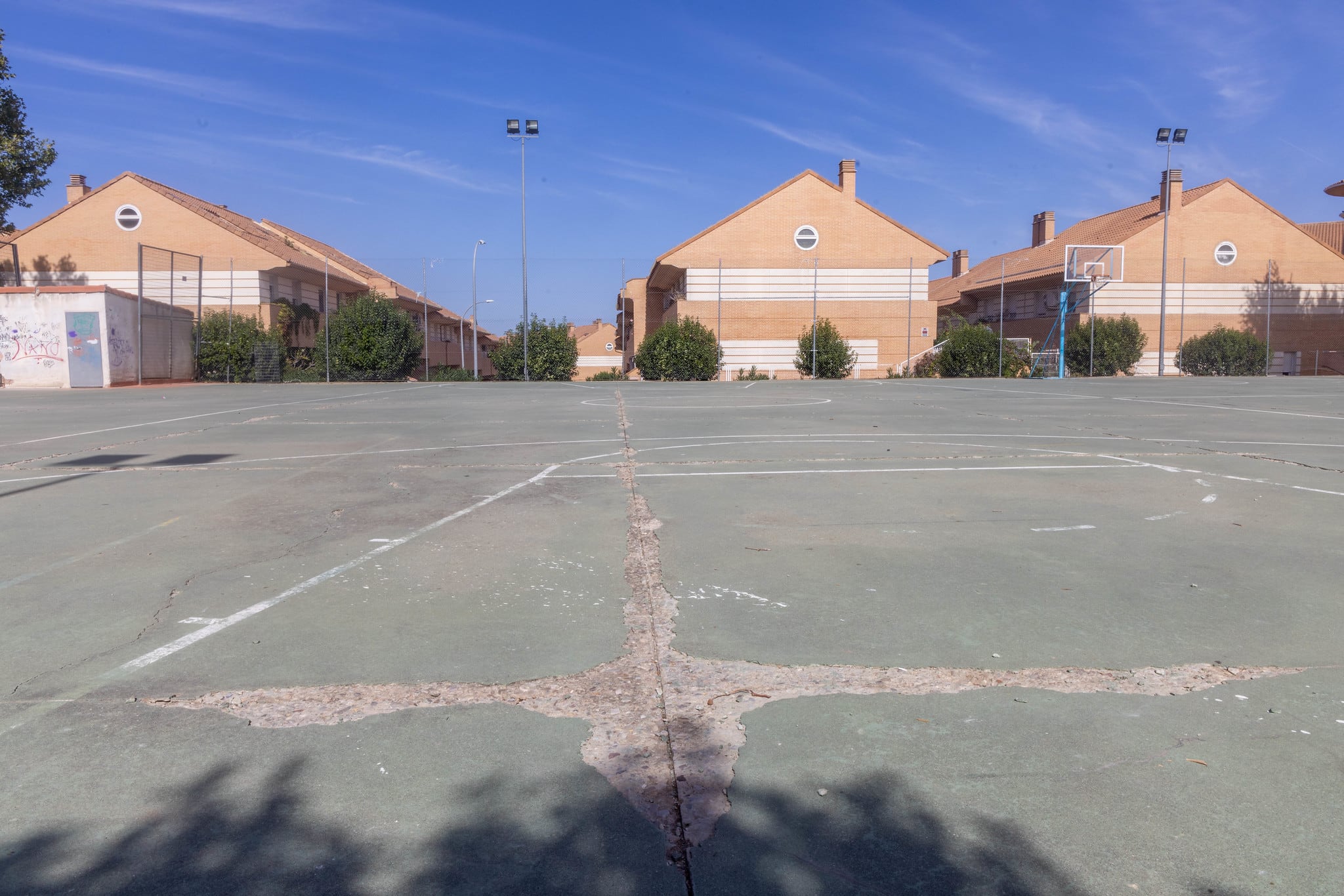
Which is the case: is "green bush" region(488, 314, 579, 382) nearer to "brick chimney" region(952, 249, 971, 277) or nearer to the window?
the window

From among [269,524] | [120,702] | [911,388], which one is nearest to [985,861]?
[120,702]

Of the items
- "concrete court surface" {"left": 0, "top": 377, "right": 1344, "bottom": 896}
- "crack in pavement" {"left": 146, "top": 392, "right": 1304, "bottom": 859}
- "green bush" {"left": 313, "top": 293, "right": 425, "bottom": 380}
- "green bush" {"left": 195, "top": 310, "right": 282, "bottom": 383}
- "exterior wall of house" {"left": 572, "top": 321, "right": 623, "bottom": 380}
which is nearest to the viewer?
"concrete court surface" {"left": 0, "top": 377, "right": 1344, "bottom": 896}

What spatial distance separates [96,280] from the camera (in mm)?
41000

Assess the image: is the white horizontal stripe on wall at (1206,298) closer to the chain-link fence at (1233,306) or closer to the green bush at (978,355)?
the chain-link fence at (1233,306)

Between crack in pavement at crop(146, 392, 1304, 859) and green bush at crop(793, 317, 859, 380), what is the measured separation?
1532 inches

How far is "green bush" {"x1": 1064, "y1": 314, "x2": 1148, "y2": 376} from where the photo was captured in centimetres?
4441

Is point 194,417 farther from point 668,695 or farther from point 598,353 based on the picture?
point 598,353

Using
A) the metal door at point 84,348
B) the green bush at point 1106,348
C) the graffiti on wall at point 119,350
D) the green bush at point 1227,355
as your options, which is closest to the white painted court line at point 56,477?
the metal door at point 84,348

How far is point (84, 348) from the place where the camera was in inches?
1130

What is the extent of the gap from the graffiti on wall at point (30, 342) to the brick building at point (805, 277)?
2567cm

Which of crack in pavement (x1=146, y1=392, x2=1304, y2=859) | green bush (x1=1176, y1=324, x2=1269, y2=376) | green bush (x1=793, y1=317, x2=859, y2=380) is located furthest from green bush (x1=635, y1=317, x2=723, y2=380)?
crack in pavement (x1=146, y1=392, x2=1304, y2=859)

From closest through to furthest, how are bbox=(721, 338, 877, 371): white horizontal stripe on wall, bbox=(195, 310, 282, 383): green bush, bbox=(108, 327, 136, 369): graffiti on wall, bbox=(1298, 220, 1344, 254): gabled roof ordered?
bbox=(108, 327, 136, 369): graffiti on wall, bbox=(195, 310, 282, 383): green bush, bbox=(721, 338, 877, 371): white horizontal stripe on wall, bbox=(1298, 220, 1344, 254): gabled roof

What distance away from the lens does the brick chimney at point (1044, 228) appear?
62.3m

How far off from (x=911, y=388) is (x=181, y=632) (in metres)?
24.9
